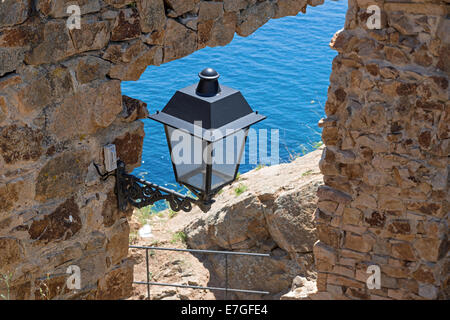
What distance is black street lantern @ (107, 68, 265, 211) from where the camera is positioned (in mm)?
2912

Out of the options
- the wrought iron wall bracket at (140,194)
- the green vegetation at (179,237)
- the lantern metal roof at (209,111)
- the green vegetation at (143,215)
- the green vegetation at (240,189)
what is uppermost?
the lantern metal roof at (209,111)

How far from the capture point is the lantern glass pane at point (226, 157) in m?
3.04

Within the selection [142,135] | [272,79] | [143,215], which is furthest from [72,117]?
[272,79]

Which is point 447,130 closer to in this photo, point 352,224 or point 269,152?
point 352,224

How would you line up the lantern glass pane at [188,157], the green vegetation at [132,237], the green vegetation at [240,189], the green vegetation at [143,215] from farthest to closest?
1. the green vegetation at [143,215]
2. the green vegetation at [240,189]
3. the green vegetation at [132,237]
4. the lantern glass pane at [188,157]

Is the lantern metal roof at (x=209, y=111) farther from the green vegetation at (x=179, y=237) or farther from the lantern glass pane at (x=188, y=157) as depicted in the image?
the green vegetation at (x=179, y=237)

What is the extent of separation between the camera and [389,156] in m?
3.57

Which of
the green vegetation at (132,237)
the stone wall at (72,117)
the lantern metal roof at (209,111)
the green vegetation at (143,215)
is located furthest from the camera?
the green vegetation at (143,215)

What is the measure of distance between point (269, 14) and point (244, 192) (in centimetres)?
330

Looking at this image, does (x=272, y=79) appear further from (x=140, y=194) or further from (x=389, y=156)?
(x=140, y=194)

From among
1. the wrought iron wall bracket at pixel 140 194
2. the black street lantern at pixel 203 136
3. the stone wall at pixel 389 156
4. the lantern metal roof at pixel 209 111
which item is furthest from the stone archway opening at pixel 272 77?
the lantern metal roof at pixel 209 111

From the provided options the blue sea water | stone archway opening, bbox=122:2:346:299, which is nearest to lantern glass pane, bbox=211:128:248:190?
stone archway opening, bbox=122:2:346:299

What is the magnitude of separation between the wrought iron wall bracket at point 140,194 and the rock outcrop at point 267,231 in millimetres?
2771
